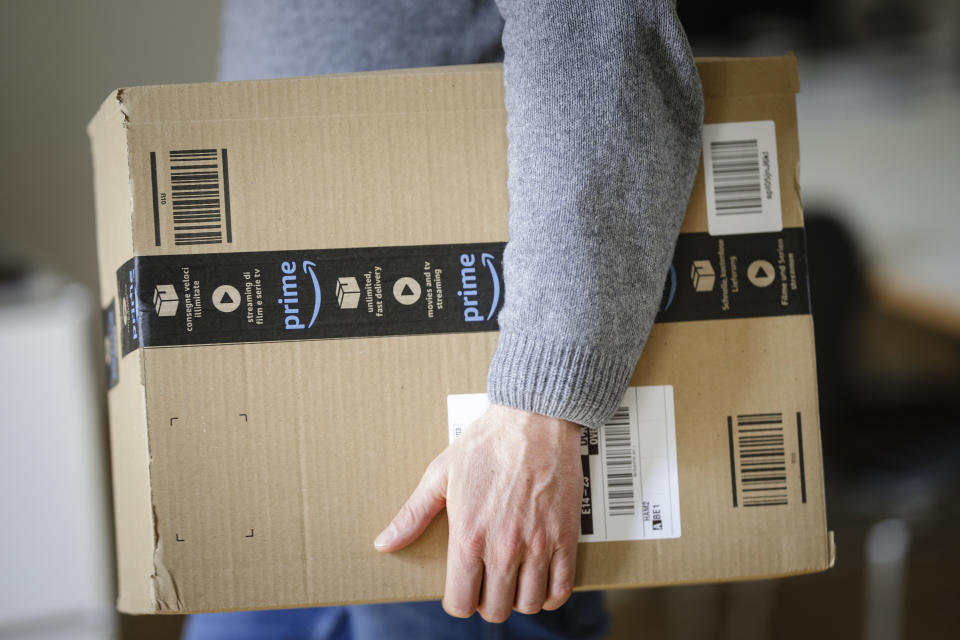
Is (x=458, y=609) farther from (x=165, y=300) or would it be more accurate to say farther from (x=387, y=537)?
(x=165, y=300)

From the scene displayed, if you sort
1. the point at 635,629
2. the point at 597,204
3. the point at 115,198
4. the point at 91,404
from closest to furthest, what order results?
the point at 597,204
the point at 115,198
the point at 91,404
the point at 635,629

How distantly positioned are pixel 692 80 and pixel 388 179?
27cm

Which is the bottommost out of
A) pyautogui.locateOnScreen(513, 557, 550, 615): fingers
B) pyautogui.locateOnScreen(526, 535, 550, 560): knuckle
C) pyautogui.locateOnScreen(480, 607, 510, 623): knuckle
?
pyautogui.locateOnScreen(480, 607, 510, 623): knuckle

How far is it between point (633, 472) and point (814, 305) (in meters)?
1.03

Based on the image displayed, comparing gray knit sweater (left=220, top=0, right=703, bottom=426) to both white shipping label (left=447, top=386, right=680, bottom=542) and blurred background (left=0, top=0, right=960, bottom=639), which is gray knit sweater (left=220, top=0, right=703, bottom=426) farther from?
blurred background (left=0, top=0, right=960, bottom=639)

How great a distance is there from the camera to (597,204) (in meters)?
0.57

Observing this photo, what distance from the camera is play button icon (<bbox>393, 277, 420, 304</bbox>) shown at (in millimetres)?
645

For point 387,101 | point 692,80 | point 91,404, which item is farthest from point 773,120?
point 91,404

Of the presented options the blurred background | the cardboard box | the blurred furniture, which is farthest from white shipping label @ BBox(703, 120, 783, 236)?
the blurred furniture

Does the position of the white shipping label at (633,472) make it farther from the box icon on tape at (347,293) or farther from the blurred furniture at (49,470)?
the blurred furniture at (49,470)

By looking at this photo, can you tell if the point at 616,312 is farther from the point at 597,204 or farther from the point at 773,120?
the point at 773,120

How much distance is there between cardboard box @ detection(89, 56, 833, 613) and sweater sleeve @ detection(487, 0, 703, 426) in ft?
0.21

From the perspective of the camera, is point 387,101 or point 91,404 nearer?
point 387,101

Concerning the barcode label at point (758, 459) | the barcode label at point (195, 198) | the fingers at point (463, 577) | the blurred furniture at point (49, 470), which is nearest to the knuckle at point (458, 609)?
the fingers at point (463, 577)
